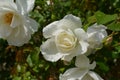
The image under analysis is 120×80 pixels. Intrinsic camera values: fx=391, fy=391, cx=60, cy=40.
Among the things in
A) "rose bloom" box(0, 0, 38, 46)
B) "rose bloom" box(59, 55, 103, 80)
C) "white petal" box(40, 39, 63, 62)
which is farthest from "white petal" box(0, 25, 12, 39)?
"rose bloom" box(59, 55, 103, 80)

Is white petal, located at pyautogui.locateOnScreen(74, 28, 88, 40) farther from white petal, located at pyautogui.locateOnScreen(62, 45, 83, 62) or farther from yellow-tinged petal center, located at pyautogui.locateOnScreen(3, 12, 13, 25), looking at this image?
yellow-tinged petal center, located at pyautogui.locateOnScreen(3, 12, 13, 25)

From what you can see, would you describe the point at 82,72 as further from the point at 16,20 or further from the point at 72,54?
the point at 16,20

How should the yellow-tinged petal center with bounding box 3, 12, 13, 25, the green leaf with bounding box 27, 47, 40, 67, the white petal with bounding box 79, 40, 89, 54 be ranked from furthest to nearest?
1. the green leaf with bounding box 27, 47, 40, 67
2. the yellow-tinged petal center with bounding box 3, 12, 13, 25
3. the white petal with bounding box 79, 40, 89, 54

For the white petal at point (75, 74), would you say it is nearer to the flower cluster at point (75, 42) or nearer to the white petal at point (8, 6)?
the flower cluster at point (75, 42)

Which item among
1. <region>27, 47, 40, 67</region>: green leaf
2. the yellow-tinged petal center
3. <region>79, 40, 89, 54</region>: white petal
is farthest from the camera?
<region>27, 47, 40, 67</region>: green leaf

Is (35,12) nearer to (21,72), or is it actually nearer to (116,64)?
(21,72)

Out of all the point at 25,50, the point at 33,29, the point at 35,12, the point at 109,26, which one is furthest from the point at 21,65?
the point at 109,26

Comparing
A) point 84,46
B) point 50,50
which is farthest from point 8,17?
point 84,46

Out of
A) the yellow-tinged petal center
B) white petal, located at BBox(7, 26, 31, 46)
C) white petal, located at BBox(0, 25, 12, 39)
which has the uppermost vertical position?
the yellow-tinged petal center
